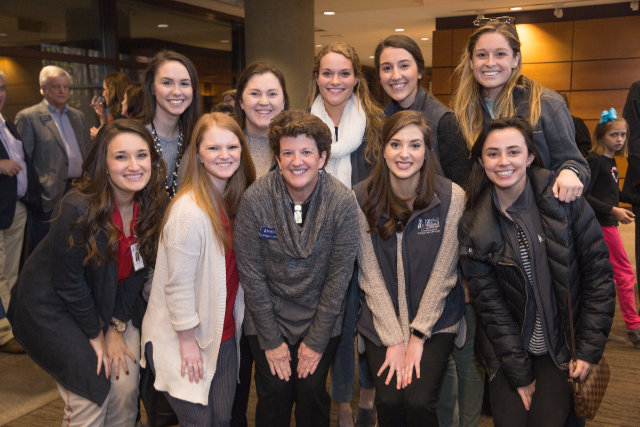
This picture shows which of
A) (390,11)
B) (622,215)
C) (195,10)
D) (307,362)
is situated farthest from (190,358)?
(390,11)

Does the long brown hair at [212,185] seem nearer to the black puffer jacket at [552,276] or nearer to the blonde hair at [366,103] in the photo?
the blonde hair at [366,103]

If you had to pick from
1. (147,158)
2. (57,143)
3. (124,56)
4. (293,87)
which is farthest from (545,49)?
(147,158)

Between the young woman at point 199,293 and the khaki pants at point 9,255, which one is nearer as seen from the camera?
the young woman at point 199,293

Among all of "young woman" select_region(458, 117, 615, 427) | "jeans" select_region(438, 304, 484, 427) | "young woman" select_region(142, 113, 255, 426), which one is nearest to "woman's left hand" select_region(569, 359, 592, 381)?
"young woman" select_region(458, 117, 615, 427)

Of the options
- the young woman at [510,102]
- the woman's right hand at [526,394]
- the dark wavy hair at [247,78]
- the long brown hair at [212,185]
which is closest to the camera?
the woman's right hand at [526,394]

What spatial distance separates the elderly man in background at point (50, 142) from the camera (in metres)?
4.13

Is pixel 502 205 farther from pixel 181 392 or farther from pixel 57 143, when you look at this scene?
pixel 57 143

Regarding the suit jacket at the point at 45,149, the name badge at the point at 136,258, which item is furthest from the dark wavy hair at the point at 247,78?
the suit jacket at the point at 45,149

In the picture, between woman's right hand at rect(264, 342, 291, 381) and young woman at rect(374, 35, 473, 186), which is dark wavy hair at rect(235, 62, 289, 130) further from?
woman's right hand at rect(264, 342, 291, 381)

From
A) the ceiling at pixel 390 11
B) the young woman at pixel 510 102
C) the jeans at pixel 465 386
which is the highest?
the ceiling at pixel 390 11

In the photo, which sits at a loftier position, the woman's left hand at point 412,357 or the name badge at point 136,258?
the name badge at point 136,258

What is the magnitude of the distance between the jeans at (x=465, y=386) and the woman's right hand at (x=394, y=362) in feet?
1.03

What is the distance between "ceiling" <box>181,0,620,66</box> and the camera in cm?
809

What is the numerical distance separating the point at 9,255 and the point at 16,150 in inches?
30.3
